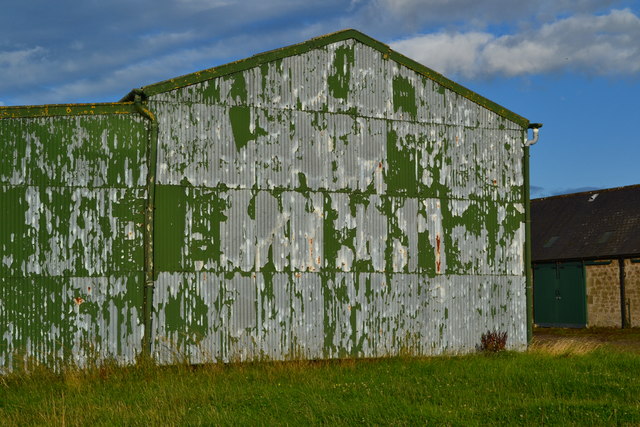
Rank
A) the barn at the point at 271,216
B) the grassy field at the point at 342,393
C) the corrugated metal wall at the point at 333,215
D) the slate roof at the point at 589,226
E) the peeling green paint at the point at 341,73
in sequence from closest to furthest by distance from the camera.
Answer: the grassy field at the point at 342,393 → the barn at the point at 271,216 → the corrugated metal wall at the point at 333,215 → the peeling green paint at the point at 341,73 → the slate roof at the point at 589,226

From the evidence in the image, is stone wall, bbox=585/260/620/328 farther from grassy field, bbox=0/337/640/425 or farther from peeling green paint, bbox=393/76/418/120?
peeling green paint, bbox=393/76/418/120

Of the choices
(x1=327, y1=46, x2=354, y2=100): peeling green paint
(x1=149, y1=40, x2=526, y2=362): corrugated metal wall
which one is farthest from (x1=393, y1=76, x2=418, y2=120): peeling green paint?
(x1=327, y1=46, x2=354, y2=100): peeling green paint

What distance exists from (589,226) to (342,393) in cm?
2480

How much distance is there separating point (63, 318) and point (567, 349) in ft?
35.5

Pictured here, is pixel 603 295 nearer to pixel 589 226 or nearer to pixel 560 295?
pixel 560 295

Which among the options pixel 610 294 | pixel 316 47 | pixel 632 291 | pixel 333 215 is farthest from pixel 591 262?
pixel 316 47

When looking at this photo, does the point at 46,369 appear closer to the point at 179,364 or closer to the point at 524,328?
the point at 179,364

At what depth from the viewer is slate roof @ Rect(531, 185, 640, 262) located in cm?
3123

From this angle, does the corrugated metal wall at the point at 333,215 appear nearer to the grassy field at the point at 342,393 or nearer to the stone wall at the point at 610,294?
the grassy field at the point at 342,393

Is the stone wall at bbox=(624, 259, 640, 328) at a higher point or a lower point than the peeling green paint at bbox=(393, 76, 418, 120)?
lower

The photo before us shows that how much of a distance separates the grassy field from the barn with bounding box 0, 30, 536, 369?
91 centimetres

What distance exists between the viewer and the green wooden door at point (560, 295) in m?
32.2

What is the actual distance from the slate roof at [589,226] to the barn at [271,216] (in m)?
14.6

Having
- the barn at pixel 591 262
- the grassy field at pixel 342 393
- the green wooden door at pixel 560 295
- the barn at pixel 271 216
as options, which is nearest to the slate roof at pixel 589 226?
the barn at pixel 591 262
